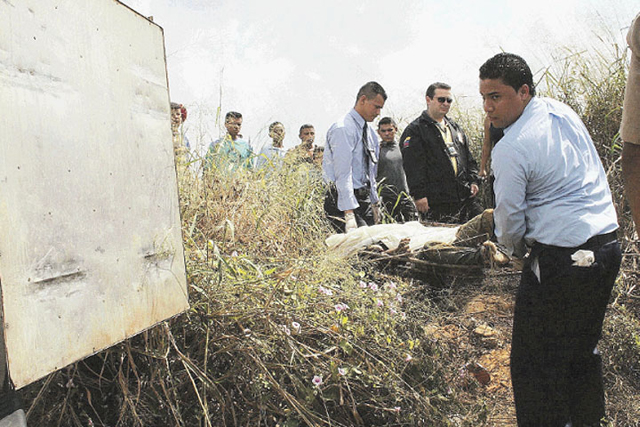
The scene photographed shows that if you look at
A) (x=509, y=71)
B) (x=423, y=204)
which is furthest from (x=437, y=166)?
(x=509, y=71)

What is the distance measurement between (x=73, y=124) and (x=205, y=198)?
53.0 inches

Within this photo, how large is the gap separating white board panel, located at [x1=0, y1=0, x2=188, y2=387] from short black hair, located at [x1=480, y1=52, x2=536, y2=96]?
1488 mm

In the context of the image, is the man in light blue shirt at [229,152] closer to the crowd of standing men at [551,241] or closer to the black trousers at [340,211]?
the black trousers at [340,211]

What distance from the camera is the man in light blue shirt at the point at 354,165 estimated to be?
173 inches

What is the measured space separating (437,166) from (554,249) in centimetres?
277

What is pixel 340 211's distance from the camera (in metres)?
4.51

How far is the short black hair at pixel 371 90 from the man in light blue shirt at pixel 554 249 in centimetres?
214

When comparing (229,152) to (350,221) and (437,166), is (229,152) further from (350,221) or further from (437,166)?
(437,166)

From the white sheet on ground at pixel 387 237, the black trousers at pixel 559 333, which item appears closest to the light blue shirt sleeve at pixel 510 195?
the black trousers at pixel 559 333

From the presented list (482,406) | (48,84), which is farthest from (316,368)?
(48,84)

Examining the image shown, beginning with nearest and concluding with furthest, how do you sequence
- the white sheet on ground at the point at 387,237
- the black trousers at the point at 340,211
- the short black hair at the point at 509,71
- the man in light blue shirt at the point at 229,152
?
the short black hair at the point at 509,71 → the man in light blue shirt at the point at 229,152 → the white sheet on ground at the point at 387,237 → the black trousers at the point at 340,211

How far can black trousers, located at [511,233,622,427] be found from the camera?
2.37 metres

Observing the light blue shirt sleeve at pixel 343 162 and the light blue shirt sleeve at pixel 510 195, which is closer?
the light blue shirt sleeve at pixel 510 195

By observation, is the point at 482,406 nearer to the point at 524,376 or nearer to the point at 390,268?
the point at 524,376
